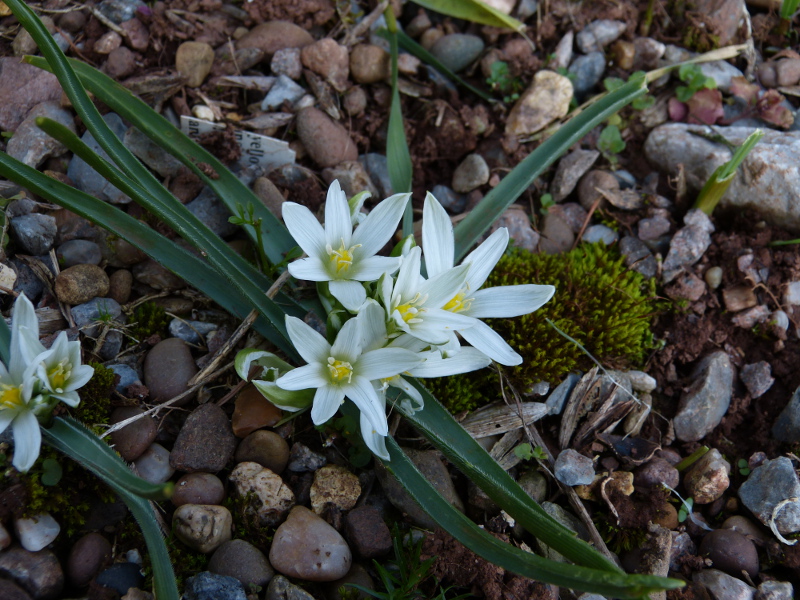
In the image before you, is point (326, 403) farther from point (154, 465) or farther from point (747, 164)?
point (747, 164)

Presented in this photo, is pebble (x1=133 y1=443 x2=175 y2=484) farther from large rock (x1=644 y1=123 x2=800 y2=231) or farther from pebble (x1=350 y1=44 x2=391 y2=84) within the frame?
large rock (x1=644 y1=123 x2=800 y2=231)

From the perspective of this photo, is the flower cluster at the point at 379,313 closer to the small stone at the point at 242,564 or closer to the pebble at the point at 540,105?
the small stone at the point at 242,564

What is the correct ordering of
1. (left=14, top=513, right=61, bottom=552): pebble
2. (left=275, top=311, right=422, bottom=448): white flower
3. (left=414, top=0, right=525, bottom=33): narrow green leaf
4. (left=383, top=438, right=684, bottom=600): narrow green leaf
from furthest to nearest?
1. (left=414, top=0, right=525, bottom=33): narrow green leaf
2. (left=14, top=513, right=61, bottom=552): pebble
3. (left=275, top=311, right=422, bottom=448): white flower
4. (left=383, top=438, right=684, bottom=600): narrow green leaf

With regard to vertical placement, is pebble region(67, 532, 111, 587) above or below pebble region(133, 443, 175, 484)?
below

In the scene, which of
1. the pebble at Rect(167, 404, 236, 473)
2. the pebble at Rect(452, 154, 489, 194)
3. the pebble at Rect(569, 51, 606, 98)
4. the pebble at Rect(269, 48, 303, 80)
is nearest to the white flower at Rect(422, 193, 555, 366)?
the pebble at Rect(167, 404, 236, 473)

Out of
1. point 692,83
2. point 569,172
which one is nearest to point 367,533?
point 569,172

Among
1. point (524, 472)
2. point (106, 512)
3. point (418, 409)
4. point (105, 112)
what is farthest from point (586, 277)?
point (105, 112)

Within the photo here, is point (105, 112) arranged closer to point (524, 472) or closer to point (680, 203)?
point (524, 472)
